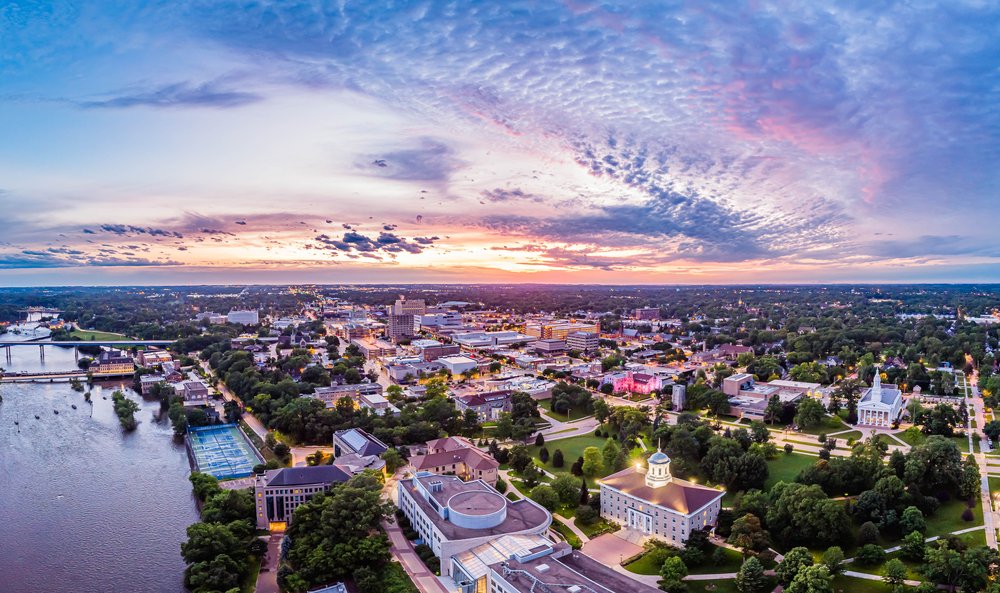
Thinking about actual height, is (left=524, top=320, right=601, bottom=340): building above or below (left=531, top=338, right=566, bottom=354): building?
above

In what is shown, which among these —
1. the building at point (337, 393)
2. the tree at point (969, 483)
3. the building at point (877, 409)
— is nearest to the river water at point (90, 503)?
the building at point (337, 393)

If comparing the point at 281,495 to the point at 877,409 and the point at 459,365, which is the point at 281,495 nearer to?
the point at 459,365

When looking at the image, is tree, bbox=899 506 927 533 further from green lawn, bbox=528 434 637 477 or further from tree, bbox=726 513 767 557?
green lawn, bbox=528 434 637 477

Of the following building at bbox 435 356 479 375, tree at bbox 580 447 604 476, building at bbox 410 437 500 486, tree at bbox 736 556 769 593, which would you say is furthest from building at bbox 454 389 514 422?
tree at bbox 736 556 769 593

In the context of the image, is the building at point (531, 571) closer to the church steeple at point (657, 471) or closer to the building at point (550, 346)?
the church steeple at point (657, 471)

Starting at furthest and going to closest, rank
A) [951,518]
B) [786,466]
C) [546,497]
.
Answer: [786,466]
[546,497]
[951,518]

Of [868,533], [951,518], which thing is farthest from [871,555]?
[951,518]
